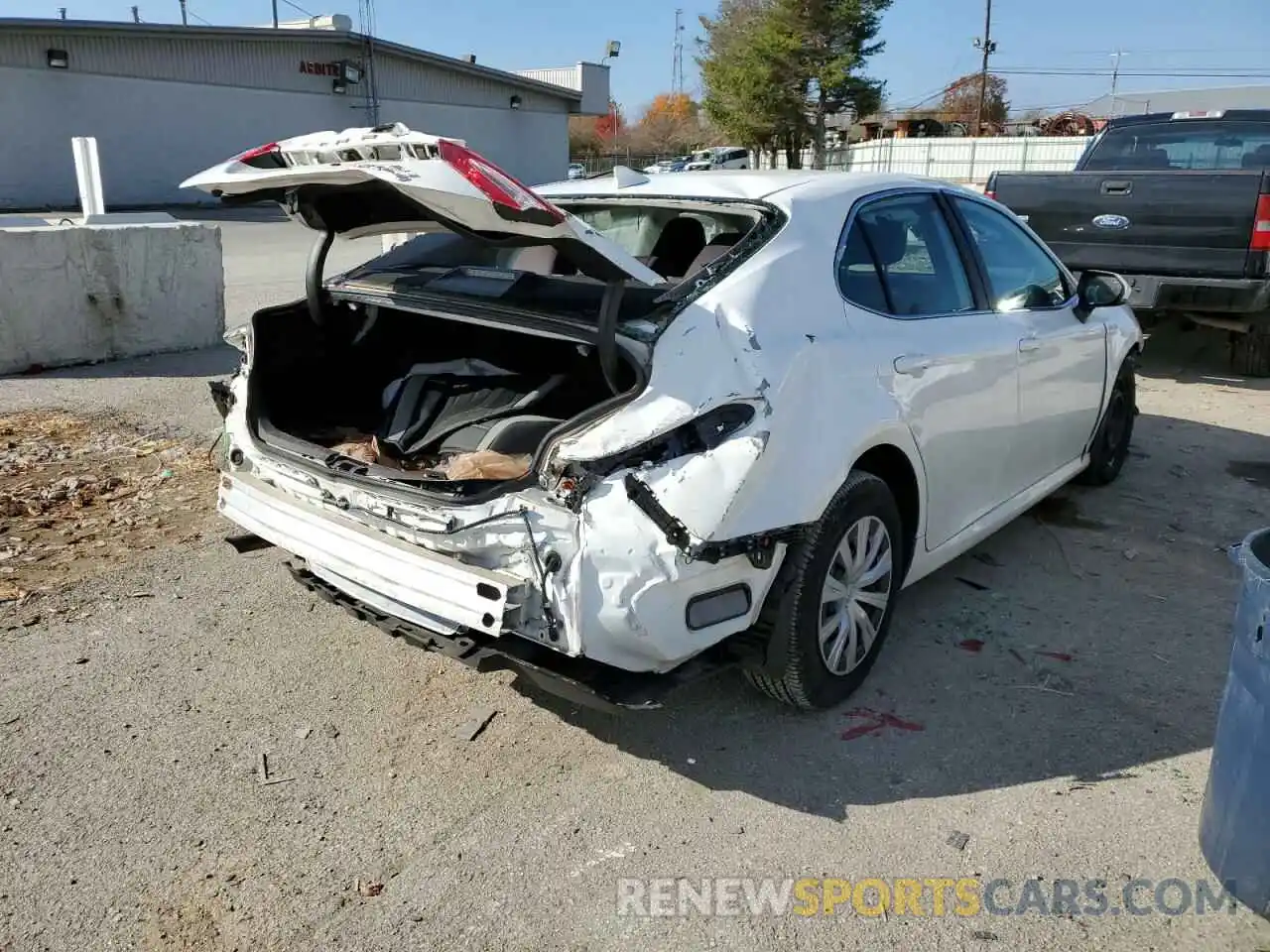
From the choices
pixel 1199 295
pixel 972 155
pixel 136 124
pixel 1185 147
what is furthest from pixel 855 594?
pixel 972 155

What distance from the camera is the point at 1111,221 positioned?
26.9 feet

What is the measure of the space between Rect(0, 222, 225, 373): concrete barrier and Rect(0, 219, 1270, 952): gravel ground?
4.37 m

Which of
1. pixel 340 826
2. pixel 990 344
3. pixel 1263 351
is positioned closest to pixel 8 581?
pixel 340 826

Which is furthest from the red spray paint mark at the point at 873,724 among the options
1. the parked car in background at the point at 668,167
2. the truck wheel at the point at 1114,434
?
the truck wheel at the point at 1114,434

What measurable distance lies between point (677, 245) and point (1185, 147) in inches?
304

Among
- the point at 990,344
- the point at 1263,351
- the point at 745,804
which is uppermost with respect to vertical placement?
the point at 990,344

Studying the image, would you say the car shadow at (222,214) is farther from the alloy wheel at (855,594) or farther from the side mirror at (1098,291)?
the alloy wheel at (855,594)

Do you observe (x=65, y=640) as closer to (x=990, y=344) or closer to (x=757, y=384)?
(x=757, y=384)

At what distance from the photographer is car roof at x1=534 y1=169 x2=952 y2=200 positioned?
3.48 m

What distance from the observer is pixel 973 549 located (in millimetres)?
4836

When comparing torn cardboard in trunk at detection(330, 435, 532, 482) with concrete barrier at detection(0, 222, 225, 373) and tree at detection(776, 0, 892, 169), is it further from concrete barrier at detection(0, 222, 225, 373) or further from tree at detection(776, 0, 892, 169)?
tree at detection(776, 0, 892, 169)

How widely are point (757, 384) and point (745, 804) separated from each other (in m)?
1.21

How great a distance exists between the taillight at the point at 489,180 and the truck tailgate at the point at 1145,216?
6.96m

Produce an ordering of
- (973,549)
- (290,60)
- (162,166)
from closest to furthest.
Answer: (973,549) → (162,166) → (290,60)
